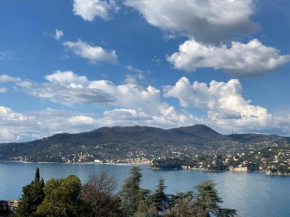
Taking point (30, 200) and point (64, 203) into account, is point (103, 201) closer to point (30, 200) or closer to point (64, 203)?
point (30, 200)

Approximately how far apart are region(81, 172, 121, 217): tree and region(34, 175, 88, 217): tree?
14.8 feet

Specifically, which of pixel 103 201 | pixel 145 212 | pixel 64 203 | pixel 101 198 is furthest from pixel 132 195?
pixel 64 203

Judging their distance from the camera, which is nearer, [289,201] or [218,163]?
[289,201]

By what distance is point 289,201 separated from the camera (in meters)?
66.4

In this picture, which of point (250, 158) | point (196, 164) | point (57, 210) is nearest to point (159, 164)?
point (196, 164)

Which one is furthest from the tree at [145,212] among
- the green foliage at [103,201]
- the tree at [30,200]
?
the tree at [30,200]

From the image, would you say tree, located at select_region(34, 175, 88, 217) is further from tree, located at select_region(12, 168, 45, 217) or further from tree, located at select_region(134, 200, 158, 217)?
tree, located at select_region(134, 200, 158, 217)

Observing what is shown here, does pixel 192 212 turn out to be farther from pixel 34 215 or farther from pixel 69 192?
pixel 34 215

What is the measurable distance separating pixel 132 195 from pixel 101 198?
204 inches

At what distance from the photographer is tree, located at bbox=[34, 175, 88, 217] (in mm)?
19355

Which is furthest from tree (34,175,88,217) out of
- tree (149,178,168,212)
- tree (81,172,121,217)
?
tree (149,178,168,212)

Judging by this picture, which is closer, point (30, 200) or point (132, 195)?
point (30, 200)

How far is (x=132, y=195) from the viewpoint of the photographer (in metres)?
30.3

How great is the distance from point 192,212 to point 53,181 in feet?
33.5
